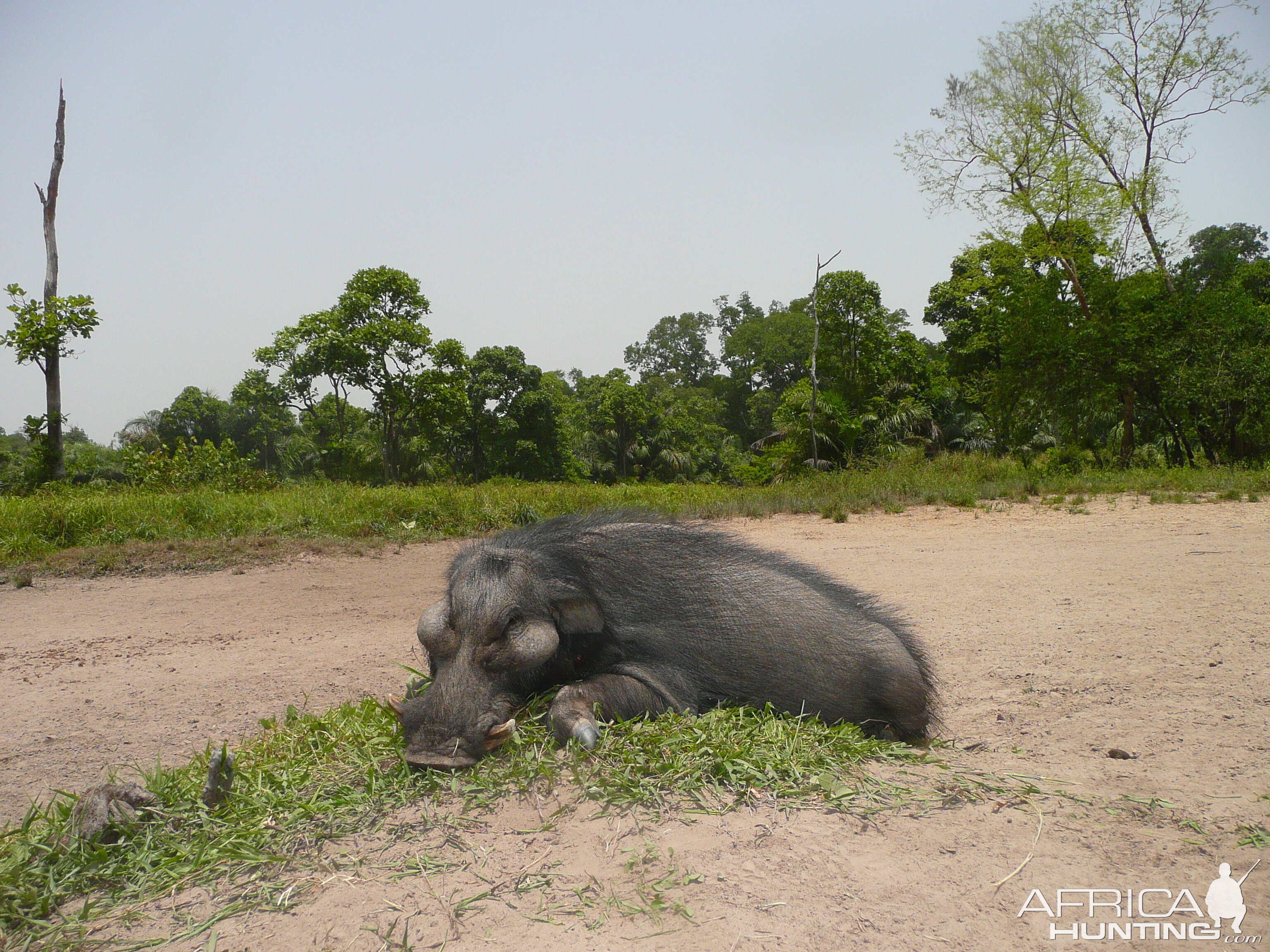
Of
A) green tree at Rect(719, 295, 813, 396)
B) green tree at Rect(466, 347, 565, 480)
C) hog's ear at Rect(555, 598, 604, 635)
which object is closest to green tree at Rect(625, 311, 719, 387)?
green tree at Rect(719, 295, 813, 396)

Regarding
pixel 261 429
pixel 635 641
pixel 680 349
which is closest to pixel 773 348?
pixel 680 349

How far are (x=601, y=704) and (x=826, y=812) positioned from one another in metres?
0.94

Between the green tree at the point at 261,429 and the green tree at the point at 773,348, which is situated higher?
the green tree at the point at 773,348

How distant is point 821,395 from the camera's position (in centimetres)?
2834

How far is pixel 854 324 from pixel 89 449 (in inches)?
1876

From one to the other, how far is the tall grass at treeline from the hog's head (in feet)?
18.3

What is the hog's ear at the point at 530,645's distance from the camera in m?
2.93

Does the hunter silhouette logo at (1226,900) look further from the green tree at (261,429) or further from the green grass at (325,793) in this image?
the green tree at (261,429)

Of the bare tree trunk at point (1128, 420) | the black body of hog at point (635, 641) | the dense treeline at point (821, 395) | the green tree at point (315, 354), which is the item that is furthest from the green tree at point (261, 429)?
the black body of hog at point (635, 641)

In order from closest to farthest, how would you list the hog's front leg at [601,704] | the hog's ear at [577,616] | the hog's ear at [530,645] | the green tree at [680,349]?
the hog's front leg at [601,704], the hog's ear at [530,645], the hog's ear at [577,616], the green tree at [680,349]

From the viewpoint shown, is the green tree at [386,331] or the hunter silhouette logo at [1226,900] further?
the green tree at [386,331]

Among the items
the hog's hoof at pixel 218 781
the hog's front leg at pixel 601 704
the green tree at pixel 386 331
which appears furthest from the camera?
the green tree at pixel 386 331
